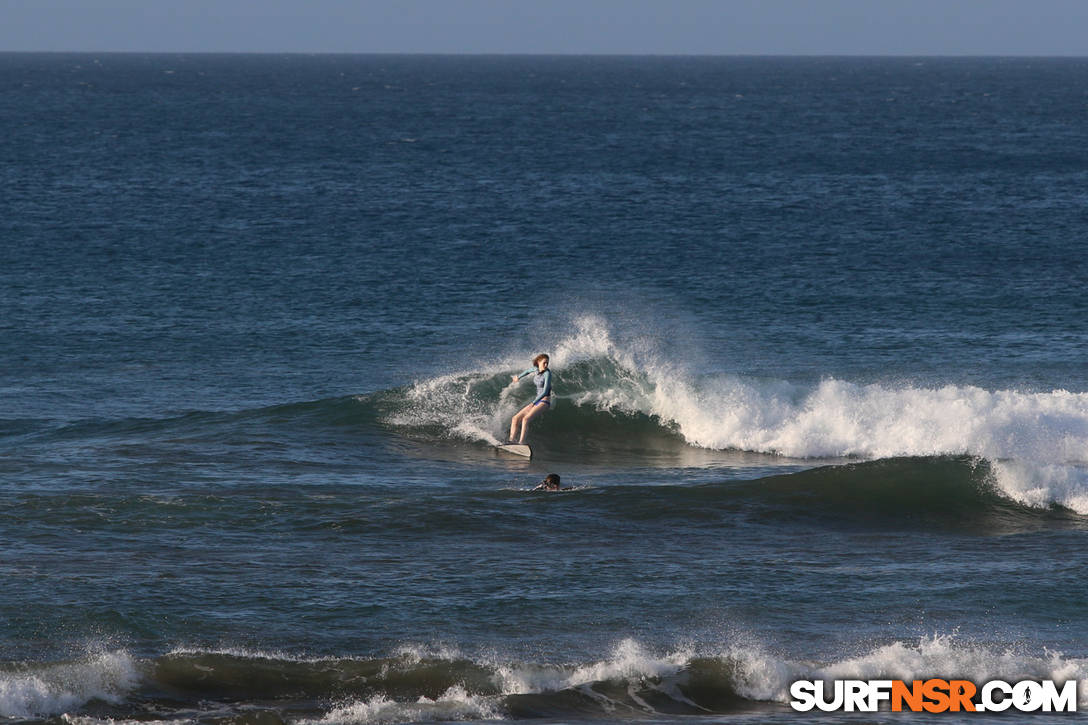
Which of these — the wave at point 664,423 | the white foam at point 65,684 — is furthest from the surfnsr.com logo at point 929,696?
the wave at point 664,423

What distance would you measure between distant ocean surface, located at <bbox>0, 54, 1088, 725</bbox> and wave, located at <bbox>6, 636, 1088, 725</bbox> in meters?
0.04

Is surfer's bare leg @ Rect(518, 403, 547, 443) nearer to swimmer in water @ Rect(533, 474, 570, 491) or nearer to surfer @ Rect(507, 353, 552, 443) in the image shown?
surfer @ Rect(507, 353, 552, 443)

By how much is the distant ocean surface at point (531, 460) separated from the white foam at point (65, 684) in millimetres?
34

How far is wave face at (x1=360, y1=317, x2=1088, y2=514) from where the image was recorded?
25.3 m

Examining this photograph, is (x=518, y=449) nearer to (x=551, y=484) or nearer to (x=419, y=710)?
(x=551, y=484)

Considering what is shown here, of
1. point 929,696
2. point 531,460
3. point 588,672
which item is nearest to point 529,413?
point 531,460

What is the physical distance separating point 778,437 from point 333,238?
103ft

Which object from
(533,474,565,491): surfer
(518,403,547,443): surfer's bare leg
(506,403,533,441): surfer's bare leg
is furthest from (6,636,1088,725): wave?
(506,403,533,441): surfer's bare leg

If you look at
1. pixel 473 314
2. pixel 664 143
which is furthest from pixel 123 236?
pixel 664 143

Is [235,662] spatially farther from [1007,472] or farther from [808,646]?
[1007,472]

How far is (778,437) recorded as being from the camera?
26.6 meters

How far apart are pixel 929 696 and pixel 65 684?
30.0 ft

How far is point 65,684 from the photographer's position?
1432 centimetres

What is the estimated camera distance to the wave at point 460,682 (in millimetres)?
14109
